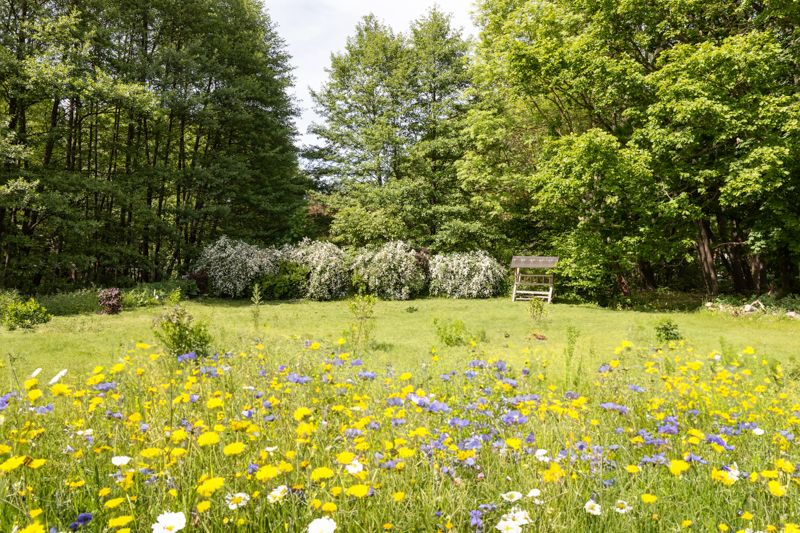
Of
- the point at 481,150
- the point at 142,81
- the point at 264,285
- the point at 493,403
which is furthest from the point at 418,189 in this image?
the point at 493,403

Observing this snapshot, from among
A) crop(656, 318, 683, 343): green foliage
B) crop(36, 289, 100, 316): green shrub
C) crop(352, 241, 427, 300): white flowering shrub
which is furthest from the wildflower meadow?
crop(352, 241, 427, 300): white flowering shrub

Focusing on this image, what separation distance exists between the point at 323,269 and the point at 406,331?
794cm

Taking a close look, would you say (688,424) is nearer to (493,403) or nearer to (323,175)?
(493,403)

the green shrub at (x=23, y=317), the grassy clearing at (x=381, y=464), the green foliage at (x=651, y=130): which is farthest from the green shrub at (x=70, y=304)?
the green foliage at (x=651, y=130)

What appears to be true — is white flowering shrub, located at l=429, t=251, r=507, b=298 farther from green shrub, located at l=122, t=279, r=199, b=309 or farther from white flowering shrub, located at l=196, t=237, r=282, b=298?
green shrub, located at l=122, t=279, r=199, b=309

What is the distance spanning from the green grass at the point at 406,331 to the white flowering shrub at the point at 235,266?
4.20ft

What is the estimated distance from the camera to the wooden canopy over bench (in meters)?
17.1

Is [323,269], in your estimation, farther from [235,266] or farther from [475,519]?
[475,519]

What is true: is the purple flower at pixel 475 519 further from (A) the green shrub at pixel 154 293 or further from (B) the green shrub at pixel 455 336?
(A) the green shrub at pixel 154 293

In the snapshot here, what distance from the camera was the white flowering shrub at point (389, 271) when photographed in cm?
1839

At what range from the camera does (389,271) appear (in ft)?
60.8

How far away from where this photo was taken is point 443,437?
2.46 meters

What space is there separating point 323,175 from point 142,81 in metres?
10.4

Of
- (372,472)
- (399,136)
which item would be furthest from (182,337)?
(399,136)
